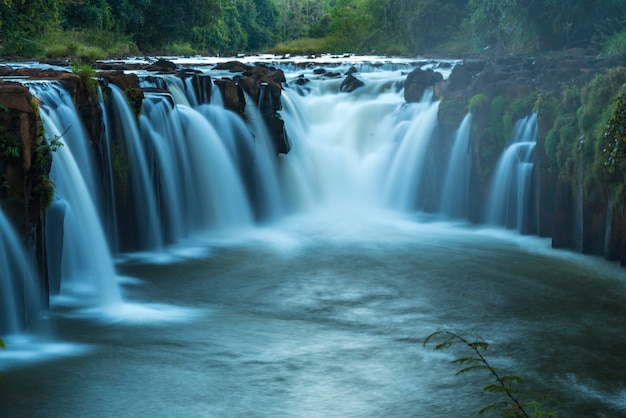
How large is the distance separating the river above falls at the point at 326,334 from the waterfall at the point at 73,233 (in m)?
0.42

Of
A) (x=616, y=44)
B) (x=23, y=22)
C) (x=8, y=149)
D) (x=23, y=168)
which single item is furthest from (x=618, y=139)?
(x=23, y=22)

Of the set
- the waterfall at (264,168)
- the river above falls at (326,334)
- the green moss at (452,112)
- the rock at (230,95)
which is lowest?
the river above falls at (326,334)

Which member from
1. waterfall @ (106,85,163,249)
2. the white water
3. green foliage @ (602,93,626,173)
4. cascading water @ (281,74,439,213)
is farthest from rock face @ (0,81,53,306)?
cascading water @ (281,74,439,213)

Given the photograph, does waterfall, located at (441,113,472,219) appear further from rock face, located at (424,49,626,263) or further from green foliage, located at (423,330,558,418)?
green foliage, located at (423,330,558,418)

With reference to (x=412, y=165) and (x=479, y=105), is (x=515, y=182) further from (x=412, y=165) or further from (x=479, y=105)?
(x=412, y=165)

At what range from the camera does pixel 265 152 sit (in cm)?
1870

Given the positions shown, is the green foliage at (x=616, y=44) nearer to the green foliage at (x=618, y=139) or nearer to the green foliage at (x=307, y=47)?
the green foliage at (x=618, y=139)

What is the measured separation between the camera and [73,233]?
488 inches

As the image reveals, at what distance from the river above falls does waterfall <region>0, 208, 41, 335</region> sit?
403 millimetres

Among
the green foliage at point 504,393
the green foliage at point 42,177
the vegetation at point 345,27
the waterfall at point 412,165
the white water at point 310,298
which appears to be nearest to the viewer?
the green foliage at point 504,393

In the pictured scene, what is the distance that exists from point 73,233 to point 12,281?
2.54 metres

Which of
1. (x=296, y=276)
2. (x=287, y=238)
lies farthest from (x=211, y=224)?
(x=296, y=276)

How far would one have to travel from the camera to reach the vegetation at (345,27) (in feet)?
96.1

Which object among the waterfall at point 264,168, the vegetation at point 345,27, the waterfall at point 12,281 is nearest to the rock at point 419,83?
the waterfall at point 264,168
